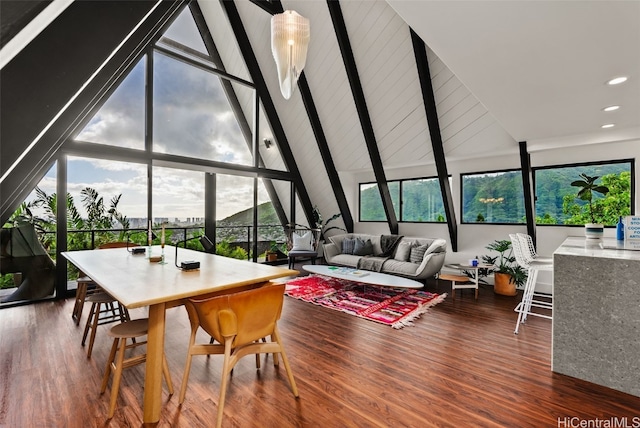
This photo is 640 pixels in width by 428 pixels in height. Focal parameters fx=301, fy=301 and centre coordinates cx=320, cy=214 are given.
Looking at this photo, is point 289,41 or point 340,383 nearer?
point 340,383

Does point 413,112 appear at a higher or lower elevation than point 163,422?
higher

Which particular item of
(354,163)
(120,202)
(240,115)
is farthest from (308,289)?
(240,115)

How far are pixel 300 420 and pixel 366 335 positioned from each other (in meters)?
1.41

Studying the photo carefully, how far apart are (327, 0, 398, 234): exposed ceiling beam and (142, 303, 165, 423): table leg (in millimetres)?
4324

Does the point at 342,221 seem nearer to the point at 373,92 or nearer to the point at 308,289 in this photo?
the point at 308,289

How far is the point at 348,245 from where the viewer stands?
6426 mm

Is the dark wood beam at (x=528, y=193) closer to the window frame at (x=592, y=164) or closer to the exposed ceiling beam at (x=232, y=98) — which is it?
the window frame at (x=592, y=164)

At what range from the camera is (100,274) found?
7.11 ft

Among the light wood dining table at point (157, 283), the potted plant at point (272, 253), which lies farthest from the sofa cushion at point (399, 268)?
the light wood dining table at point (157, 283)

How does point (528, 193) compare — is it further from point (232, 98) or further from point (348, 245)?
point (232, 98)

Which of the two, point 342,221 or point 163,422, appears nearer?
point 163,422

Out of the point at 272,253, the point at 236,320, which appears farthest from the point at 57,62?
the point at 272,253

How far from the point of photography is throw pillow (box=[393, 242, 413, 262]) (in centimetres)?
559

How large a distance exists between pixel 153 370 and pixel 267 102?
573 centimetres
